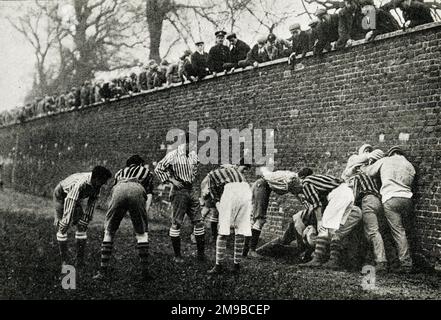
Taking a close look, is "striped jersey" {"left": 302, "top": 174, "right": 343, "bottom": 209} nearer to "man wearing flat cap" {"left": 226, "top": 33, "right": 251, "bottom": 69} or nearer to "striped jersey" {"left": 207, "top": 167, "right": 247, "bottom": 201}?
"striped jersey" {"left": 207, "top": 167, "right": 247, "bottom": 201}

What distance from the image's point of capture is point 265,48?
12.0m

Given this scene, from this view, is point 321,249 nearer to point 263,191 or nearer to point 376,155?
point 376,155

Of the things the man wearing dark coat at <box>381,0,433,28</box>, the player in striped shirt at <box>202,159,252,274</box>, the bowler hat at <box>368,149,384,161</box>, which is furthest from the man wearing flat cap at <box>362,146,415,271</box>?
the man wearing dark coat at <box>381,0,433,28</box>

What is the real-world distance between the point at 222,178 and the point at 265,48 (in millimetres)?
4973

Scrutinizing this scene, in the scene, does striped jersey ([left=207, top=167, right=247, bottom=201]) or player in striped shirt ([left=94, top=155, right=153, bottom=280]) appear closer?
player in striped shirt ([left=94, top=155, right=153, bottom=280])

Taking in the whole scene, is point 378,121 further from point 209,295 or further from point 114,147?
point 114,147

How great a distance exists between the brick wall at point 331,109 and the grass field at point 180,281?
1.76 m

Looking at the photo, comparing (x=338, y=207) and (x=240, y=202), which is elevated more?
(x=240, y=202)

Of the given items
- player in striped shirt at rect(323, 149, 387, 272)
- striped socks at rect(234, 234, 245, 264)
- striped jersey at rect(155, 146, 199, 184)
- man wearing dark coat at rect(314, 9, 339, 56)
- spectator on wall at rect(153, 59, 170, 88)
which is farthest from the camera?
spectator on wall at rect(153, 59, 170, 88)

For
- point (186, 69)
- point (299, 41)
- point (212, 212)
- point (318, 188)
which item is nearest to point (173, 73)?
point (186, 69)

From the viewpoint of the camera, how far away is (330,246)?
8289 mm

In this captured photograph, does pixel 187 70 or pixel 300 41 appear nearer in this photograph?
pixel 300 41

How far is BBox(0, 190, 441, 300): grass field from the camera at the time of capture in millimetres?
6105

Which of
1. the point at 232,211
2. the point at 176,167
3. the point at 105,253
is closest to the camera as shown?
A: the point at 105,253
